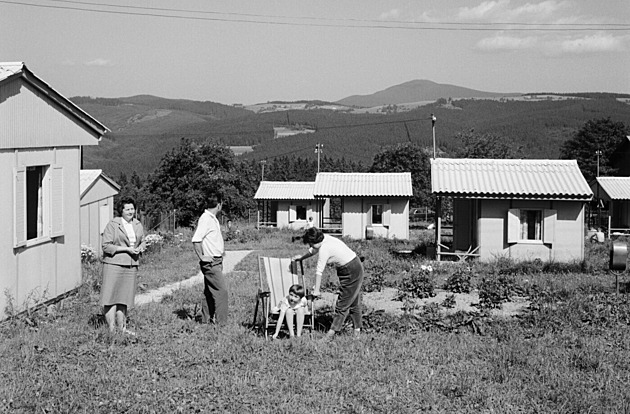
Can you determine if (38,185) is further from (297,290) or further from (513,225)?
(513,225)

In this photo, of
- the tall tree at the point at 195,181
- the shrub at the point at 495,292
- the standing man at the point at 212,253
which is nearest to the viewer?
the standing man at the point at 212,253

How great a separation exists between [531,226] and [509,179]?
1.45 m

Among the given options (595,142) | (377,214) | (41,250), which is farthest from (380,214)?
(595,142)

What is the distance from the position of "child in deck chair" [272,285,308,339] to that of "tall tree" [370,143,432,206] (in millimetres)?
47635

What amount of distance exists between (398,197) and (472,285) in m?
18.7

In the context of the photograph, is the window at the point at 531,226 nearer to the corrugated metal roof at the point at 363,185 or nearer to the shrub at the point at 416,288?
→ the shrub at the point at 416,288

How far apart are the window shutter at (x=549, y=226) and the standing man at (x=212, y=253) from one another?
1278 centimetres

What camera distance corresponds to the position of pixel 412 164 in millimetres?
58875

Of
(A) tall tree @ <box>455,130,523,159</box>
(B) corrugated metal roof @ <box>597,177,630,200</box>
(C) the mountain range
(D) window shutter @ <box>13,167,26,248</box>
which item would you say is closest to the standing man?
(D) window shutter @ <box>13,167,26,248</box>

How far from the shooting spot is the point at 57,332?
8977mm

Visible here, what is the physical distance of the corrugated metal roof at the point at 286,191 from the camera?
41.7 m

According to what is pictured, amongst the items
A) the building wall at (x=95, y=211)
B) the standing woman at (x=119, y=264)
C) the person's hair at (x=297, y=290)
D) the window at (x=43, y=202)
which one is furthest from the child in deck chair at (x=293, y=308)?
the building wall at (x=95, y=211)

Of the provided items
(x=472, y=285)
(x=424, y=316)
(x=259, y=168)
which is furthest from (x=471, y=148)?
(x=424, y=316)

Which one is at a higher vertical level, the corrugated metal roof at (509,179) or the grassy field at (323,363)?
the corrugated metal roof at (509,179)
